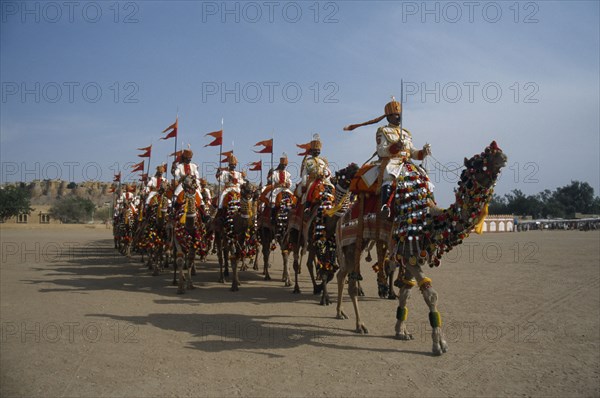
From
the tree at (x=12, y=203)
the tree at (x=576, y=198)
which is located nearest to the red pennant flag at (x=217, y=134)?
the tree at (x=12, y=203)

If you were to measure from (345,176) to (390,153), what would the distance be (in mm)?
1872

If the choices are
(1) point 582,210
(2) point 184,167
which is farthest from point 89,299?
(1) point 582,210

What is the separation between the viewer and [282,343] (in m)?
7.92

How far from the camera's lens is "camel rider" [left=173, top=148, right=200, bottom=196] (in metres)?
13.1

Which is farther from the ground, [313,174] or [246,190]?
[313,174]

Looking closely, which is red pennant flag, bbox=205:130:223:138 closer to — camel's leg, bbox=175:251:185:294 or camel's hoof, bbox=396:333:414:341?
camel's leg, bbox=175:251:185:294

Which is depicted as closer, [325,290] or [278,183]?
[325,290]

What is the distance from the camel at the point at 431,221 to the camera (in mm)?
6758

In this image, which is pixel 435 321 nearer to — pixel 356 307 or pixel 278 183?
pixel 356 307

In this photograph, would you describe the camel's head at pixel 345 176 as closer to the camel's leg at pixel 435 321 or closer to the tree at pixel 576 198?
the camel's leg at pixel 435 321

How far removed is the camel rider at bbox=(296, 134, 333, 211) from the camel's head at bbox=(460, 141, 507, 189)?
16.2ft

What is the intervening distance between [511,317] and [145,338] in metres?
7.08

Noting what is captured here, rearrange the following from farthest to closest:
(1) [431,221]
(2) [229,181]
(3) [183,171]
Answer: (2) [229,181] → (3) [183,171] → (1) [431,221]

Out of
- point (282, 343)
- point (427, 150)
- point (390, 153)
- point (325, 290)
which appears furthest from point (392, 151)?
point (325, 290)
